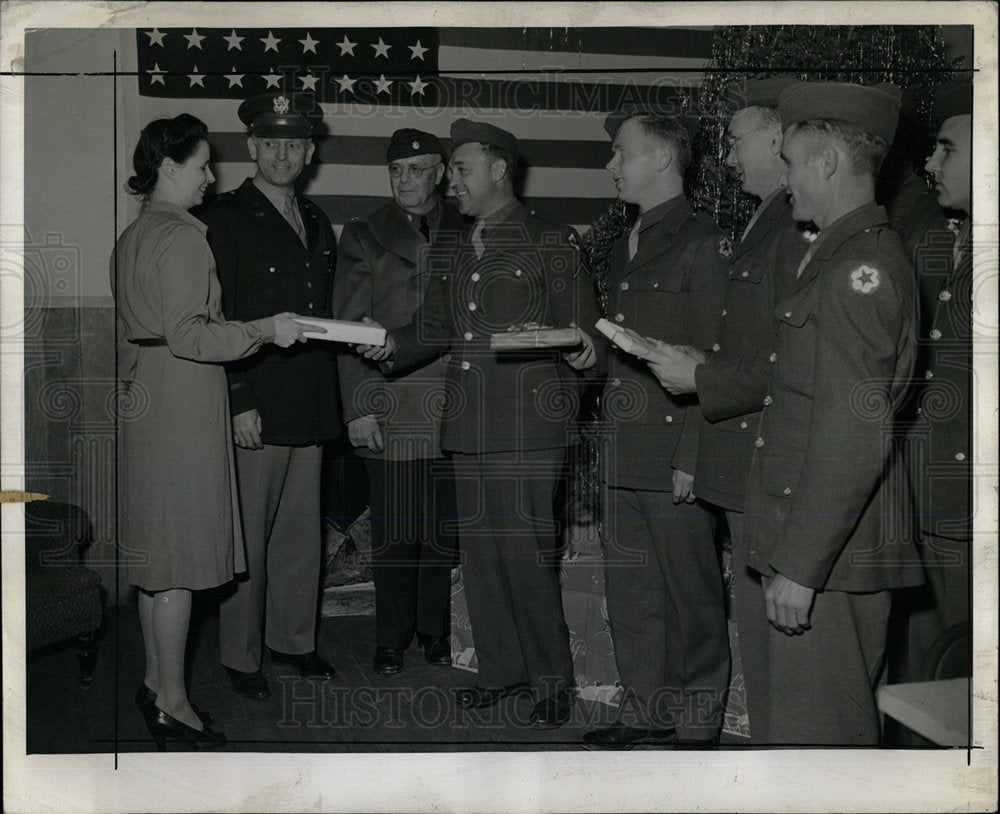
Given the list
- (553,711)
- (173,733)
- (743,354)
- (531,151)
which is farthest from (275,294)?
(553,711)

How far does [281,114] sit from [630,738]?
2.48m

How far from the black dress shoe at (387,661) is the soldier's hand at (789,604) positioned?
166 centimetres

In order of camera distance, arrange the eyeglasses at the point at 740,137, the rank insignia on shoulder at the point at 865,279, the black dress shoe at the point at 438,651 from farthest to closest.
→ the black dress shoe at the point at 438,651 → the eyeglasses at the point at 740,137 → the rank insignia on shoulder at the point at 865,279

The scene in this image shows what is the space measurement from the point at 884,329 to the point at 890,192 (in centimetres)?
115

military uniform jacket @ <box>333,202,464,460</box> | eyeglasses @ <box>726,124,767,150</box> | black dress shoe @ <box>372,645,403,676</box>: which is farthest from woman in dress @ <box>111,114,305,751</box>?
eyeglasses @ <box>726,124,767,150</box>

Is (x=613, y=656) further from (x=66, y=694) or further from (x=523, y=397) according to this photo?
(x=66, y=694)

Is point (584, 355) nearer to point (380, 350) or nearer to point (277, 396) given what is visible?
point (380, 350)

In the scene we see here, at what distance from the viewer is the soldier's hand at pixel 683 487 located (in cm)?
379

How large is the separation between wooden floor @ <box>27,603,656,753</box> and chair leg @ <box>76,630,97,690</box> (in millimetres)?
32

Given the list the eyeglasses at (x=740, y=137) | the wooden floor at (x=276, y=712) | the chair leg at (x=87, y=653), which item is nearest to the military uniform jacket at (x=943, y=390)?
the eyeglasses at (x=740, y=137)

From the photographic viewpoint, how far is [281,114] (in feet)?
13.1

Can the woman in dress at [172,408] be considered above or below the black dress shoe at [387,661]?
above

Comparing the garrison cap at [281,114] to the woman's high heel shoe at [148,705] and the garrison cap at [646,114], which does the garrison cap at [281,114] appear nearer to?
the garrison cap at [646,114]

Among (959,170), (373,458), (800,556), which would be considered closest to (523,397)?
(373,458)
